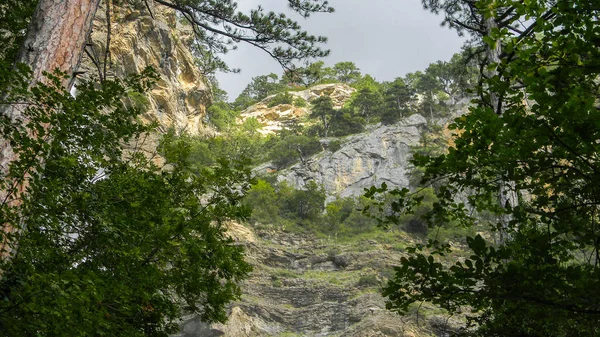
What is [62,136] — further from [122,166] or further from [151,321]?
[151,321]

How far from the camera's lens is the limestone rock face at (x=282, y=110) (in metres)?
55.7

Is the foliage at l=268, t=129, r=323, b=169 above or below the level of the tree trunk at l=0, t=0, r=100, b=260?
above

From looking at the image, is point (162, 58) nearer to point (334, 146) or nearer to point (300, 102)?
point (334, 146)

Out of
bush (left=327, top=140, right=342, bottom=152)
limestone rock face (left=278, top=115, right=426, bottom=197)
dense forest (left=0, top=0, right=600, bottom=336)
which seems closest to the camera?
dense forest (left=0, top=0, right=600, bottom=336)

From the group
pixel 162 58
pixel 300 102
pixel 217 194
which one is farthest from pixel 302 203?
pixel 217 194

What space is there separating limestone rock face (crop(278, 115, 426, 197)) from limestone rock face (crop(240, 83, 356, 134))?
14.5 m

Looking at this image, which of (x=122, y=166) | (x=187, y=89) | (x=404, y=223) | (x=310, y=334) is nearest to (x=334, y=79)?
(x=187, y=89)

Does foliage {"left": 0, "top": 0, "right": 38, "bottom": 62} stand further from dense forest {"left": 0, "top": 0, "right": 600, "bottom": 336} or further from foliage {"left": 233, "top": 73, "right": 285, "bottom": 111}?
foliage {"left": 233, "top": 73, "right": 285, "bottom": 111}

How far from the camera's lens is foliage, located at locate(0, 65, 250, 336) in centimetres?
269

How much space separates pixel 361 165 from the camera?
39.0 meters

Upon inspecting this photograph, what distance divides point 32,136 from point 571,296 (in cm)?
379

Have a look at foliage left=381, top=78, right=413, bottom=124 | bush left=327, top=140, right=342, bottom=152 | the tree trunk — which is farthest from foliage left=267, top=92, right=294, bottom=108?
the tree trunk

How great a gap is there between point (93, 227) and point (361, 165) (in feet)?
119

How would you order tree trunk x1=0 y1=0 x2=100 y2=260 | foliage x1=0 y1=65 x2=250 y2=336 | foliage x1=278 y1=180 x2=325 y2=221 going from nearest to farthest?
foliage x1=0 y1=65 x2=250 y2=336 → tree trunk x1=0 y1=0 x2=100 y2=260 → foliage x1=278 y1=180 x2=325 y2=221
